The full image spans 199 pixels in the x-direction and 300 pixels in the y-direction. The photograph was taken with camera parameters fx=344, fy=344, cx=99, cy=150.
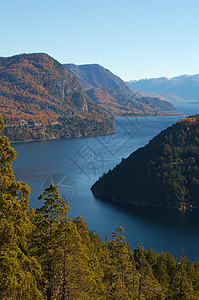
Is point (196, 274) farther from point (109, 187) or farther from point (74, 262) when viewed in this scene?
point (109, 187)

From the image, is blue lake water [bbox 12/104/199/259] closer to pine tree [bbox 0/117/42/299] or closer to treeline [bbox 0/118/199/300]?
treeline [bbox 0/118/199/300]

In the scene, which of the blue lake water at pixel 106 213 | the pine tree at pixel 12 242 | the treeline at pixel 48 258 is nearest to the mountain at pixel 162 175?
the blue lake water at pixel 106 213

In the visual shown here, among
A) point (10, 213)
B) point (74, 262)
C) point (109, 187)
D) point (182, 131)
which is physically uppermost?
point (182, 131)

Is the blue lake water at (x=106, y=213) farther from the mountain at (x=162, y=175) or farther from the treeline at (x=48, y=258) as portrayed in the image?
the treeline at (x=48, y=258)

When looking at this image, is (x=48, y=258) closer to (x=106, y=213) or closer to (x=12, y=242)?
(x=12, y=242)

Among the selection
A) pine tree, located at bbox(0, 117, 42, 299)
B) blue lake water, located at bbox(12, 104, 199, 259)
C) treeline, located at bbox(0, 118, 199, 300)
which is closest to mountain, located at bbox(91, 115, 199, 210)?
blue lake water, located at bbox(12, 104, 199, 259)

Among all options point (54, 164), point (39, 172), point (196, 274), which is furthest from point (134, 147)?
point (196, 274)
